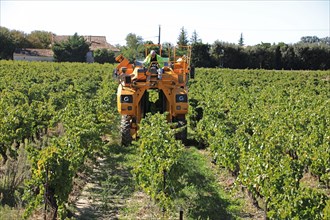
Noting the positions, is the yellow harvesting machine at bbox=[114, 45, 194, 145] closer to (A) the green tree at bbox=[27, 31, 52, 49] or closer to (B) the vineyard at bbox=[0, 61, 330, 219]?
(B) the vineyard at bbox=[0, 61, 330, 219]

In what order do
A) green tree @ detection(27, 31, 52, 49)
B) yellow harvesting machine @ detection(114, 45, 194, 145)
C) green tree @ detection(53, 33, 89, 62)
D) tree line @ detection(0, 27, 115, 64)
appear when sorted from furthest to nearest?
green tree @ detection(27, 31, 52, 49), tree line @ detection(0, 27, 115, 64), green tree @ detection(53, 33, 89, 62), yellow harvesting machine @ detection(114, 45, 194, 145)

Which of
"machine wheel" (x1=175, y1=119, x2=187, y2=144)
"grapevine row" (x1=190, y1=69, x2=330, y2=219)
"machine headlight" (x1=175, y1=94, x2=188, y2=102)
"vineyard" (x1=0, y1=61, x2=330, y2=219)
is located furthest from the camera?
"machine wheel" (x1=175, y1=119, x2=187, y2=144)

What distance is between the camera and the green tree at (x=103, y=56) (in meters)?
59.9

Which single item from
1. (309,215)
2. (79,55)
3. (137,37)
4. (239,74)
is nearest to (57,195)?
(309,215)

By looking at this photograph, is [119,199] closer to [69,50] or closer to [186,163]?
[186,163]

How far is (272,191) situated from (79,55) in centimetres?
5585

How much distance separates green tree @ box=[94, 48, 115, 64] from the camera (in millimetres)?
59906

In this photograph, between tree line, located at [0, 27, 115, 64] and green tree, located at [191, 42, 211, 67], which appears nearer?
green tree, located at [191, 42, 211, 67]

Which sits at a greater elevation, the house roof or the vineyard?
the house roof

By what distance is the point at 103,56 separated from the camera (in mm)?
60438

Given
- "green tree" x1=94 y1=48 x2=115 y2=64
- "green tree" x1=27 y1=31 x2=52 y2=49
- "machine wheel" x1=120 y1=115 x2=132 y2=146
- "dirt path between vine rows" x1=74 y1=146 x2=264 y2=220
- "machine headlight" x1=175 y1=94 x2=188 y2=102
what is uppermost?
"green tree" x1=27 y1=31 x2=52 y2=49

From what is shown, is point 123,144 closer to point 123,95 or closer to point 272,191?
point 123,95

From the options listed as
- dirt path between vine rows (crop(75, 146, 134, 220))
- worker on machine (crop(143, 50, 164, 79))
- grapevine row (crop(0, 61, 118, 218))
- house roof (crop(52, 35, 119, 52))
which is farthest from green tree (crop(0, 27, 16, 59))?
dirt path between vine rows (crop(75, 146, 134, 220))

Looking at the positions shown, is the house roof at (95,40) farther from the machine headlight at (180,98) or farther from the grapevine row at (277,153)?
the machine headlight at (180,98)
